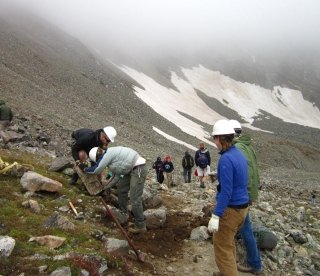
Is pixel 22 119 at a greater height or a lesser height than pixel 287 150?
lesser

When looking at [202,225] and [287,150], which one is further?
[287,150]

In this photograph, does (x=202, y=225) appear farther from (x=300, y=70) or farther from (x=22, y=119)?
(x=300, y=70)

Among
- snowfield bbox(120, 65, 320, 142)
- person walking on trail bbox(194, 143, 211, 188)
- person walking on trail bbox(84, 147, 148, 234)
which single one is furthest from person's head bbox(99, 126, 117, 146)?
snowfield bbox(120, 65, 320, 142)

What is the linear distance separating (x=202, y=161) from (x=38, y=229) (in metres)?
12.7

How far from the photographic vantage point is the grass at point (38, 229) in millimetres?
7648

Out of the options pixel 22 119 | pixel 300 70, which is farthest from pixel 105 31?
pixel 22 119

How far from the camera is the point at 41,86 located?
4341 centimetres

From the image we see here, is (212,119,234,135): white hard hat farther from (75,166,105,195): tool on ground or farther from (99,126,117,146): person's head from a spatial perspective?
(75,166,105,195): tool on ground

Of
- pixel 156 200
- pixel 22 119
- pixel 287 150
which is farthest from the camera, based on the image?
pixel 287 150

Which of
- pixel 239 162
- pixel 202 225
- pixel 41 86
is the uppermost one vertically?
pixel 239 162

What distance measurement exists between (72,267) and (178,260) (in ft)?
10.9

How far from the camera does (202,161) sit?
21.1m

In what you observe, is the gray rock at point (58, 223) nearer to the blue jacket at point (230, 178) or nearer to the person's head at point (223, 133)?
the blue jacket at point (230, 178)

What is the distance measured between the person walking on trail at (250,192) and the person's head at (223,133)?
131 cm
